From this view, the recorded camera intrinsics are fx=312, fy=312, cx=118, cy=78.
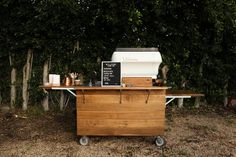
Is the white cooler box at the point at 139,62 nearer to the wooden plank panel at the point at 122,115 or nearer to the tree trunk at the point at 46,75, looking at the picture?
the wooden plank panel at the point at 122,115

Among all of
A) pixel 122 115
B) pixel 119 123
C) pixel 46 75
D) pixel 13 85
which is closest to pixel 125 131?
pixel 119 123

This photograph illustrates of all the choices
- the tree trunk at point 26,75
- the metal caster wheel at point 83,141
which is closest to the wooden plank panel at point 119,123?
the metal caster wheel at point 83,141

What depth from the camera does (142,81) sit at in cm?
511

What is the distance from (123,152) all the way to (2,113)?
3.36 meters

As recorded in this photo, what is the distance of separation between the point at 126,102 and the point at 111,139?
0.94 meters

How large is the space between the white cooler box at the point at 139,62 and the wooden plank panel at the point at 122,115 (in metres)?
0.62

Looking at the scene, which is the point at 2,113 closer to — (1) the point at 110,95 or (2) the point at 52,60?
(2) the point at 52,60

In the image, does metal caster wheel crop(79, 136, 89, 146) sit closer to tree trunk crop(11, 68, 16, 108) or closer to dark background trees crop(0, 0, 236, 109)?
dark background trees crop(0, 0, 236, 109)

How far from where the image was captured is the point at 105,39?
7.24m

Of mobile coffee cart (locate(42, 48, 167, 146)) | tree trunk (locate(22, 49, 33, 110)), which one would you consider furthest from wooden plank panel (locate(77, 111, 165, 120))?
tree trunk (locate(22, 49, 33, 110))

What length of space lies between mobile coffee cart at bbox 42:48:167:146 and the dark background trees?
4.98 ft

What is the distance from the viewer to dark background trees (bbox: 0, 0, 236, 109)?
6.69 m

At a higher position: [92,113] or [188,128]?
[92,113]

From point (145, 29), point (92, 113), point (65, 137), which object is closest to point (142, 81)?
point (92, 113)
